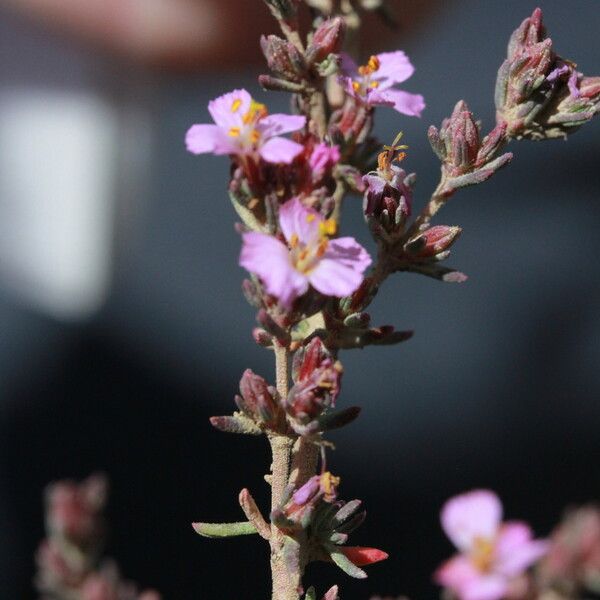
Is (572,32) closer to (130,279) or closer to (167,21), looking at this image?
(167,21)

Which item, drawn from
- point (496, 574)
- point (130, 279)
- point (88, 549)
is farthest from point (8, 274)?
point (496, 574)

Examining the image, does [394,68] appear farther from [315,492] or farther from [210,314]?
[210,314]

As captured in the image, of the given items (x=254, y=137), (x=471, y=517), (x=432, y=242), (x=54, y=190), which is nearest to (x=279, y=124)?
(x=254, y=137)

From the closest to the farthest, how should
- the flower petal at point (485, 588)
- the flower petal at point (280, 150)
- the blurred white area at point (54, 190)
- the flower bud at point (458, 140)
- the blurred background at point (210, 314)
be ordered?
the flower petal at point (485, 588) → the flower petal at point (280, 150) → the flower bud at point (458, 140) → the blurred background at point (210, 314) → the blurred white area at point (54, 190)

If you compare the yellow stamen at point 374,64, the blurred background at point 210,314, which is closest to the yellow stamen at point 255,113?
the yellow stamen at point 374,64

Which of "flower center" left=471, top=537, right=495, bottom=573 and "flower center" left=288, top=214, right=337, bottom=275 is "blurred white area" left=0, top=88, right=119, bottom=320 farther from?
"flower center" left=471, top=537, right=495, bottom=573

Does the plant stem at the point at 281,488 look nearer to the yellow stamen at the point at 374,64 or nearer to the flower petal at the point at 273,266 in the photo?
the flower petal at the point at 273,266
